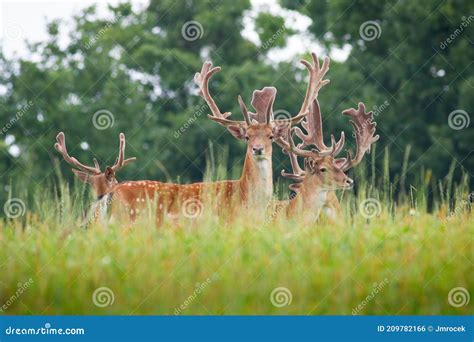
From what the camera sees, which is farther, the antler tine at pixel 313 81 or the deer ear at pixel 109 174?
the antler tine at pixel 313 81

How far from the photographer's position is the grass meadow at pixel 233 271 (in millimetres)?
5992

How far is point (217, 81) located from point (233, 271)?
16.0 meters

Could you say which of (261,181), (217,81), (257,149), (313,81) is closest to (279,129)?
(257,149)

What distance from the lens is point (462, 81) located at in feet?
58.1

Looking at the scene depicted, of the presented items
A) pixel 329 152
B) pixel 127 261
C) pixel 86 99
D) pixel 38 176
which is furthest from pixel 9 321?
pixel 86 99

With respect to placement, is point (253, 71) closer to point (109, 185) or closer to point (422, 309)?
point (109, 185)

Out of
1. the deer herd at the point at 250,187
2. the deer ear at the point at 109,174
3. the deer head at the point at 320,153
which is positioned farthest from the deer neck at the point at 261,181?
the deer ear at the point at 109,174

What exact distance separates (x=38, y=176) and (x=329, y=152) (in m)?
11.8

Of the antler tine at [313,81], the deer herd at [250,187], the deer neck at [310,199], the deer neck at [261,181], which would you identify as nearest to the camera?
the deer herd at [250,187]

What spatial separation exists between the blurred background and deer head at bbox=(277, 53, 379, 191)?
22.5 ft

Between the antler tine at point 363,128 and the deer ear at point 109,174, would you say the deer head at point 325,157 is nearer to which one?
the antler tine at point 363,128

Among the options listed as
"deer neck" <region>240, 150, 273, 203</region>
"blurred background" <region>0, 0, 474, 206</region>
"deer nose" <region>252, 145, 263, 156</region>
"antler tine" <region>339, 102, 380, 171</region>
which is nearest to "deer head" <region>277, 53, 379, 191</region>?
"antler tine" <region>339, 102, 380, 171</region>

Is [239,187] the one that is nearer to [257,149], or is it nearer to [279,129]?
[257,149]

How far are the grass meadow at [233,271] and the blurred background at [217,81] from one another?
9834 millimetres
